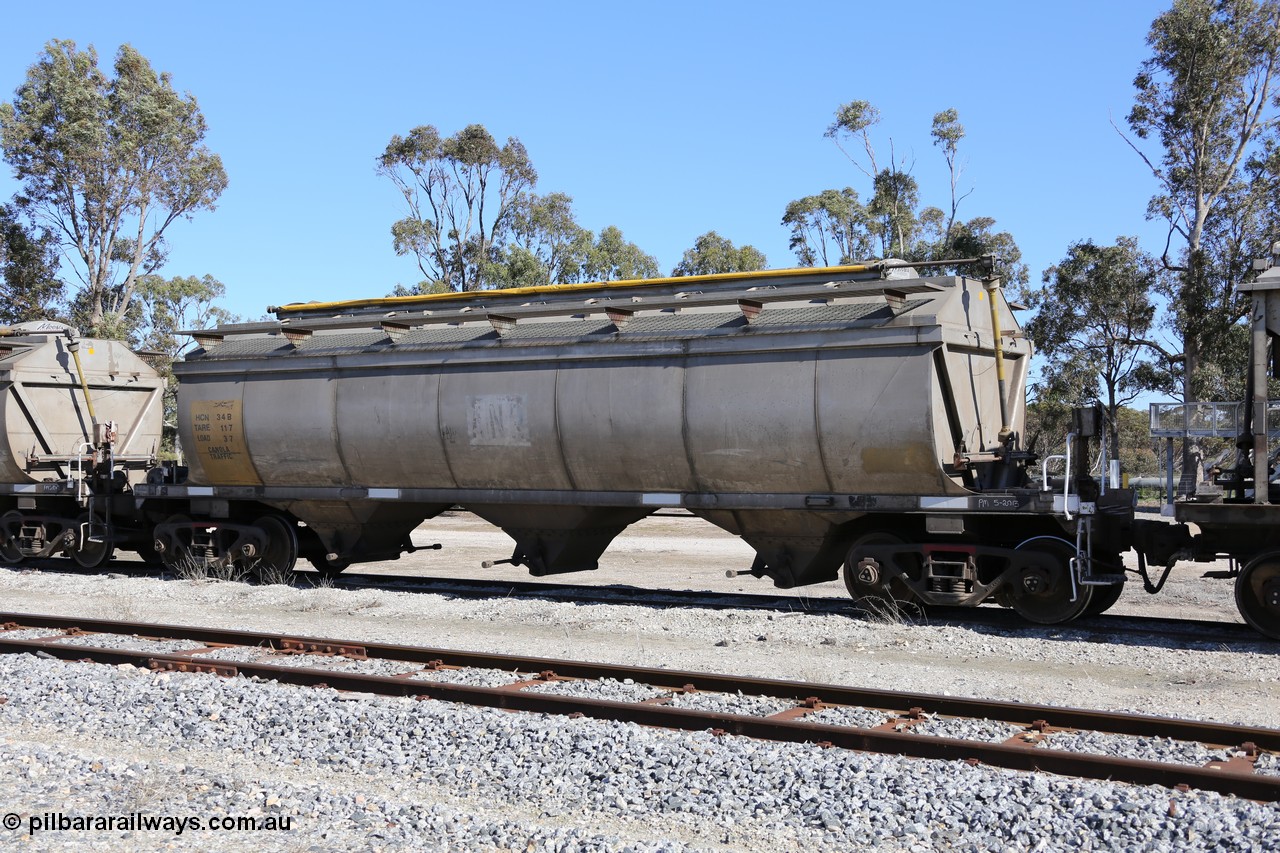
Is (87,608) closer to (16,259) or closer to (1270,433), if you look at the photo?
(1270,433)

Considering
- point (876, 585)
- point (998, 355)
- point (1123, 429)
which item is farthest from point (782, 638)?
point (1123, 429)

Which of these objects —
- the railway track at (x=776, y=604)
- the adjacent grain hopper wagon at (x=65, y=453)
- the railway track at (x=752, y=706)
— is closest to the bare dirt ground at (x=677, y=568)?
the railway track at (x=776, y=604)

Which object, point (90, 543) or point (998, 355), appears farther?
point (90, 543)

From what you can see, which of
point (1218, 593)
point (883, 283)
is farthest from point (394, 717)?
point (1218, 593)

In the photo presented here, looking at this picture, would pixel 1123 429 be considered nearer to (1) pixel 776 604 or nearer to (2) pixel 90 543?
(1) pixel 776 604

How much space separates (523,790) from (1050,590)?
23.2 ft

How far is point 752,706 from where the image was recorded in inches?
335

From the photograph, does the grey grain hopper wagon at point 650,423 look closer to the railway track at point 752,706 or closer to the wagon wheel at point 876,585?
the wagon wheel at point 876,585

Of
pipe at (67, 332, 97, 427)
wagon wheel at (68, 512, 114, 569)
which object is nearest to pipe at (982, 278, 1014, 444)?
wagon wheel at (68, 512, 114, 569)

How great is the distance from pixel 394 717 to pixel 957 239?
37.2 metres

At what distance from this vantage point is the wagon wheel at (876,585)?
41.0ft

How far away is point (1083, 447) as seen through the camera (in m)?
12.4

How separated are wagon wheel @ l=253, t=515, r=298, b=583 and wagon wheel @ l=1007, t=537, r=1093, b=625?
10050 millimetres

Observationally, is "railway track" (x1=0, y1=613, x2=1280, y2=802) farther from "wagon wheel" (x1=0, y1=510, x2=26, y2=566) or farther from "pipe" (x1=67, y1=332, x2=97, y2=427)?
"wagon wheel" (x1=0, y1=510, x2=26, y2=566)
